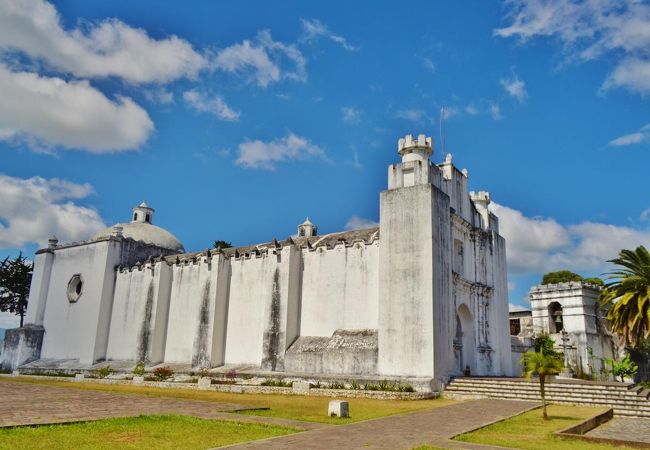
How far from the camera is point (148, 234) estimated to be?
→ 1358 inches

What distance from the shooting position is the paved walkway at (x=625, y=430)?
33.4ft

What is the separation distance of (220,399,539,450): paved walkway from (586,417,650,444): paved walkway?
1.98 meters

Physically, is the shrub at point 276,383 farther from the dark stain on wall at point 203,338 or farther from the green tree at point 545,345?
the green tree at point 545,345

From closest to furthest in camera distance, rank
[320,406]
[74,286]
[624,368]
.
Answer: 1. [320,406]
2. [624,368]
3. [74,286]

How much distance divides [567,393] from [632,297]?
25.1 feet

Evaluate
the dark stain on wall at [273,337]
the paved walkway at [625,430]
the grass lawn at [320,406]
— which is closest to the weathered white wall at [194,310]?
the dark stain on wall at [273,337]

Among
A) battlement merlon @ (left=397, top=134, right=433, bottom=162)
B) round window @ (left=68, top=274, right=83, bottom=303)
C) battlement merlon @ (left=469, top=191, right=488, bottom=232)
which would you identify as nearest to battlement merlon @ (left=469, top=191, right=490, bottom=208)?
battlement merlon @ (left=469, top=191, right=488, bottom=232)

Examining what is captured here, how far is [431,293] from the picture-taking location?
18828mm

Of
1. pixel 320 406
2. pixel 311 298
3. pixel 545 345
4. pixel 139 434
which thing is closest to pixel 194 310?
pixel 311 298

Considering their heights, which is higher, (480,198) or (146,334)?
(480,198)

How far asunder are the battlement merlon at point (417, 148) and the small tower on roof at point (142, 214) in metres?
21.3

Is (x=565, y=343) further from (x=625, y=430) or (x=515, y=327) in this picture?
(x=625, y=430)

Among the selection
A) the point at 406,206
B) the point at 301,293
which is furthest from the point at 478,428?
the point at 301,293

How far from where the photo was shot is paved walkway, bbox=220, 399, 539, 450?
7.93 meters
